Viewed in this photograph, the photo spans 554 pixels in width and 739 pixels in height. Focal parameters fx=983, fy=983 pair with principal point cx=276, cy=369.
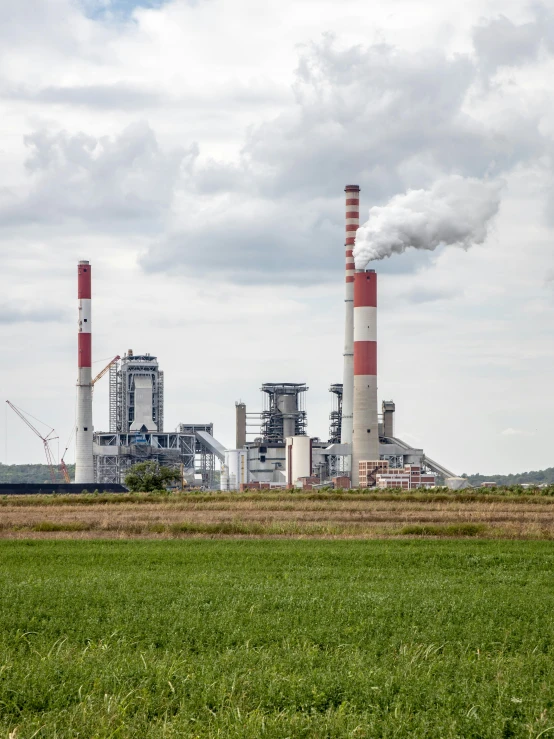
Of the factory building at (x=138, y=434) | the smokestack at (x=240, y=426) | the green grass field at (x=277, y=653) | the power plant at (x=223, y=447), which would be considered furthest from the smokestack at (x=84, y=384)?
the green grass field at (x=277, y=653)

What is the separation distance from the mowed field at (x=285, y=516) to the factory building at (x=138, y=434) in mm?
48126

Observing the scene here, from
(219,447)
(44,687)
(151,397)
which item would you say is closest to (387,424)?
(219,447)

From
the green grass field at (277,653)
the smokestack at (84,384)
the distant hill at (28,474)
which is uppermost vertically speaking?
the smokestack at (84,384)

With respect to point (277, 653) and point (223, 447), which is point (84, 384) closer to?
point (223, 447)

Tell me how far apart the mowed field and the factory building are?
158 ft

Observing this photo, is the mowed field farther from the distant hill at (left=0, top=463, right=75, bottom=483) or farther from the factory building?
the distant hill at (left=0, top=463, right=75, bottom=483)

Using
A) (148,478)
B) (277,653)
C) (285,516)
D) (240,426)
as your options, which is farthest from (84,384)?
(277,653)

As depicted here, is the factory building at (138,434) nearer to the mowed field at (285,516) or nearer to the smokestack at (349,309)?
the smokestack at (349,309)

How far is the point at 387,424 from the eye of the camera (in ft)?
314

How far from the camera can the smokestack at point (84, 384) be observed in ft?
267

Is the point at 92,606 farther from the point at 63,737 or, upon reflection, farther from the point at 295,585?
the point at 63,737

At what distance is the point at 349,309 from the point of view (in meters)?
84.6

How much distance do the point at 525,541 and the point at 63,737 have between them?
19.1m

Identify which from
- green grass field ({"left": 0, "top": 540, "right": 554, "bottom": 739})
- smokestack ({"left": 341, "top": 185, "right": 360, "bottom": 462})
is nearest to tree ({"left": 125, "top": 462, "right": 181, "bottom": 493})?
smokestack ({"left": 341, "top": 185, "right": 360, "bottom": 462})
